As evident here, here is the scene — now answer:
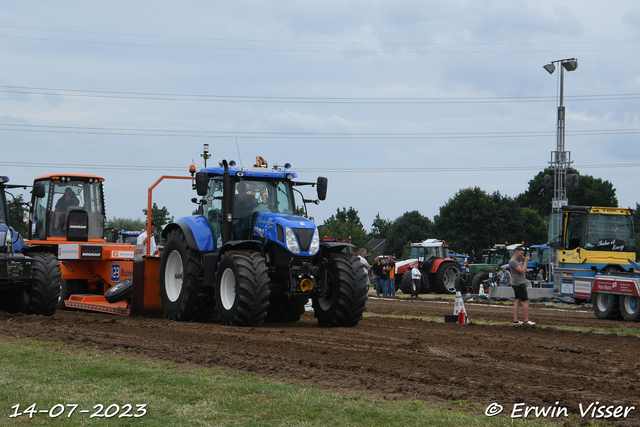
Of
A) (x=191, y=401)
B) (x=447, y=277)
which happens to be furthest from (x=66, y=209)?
(x=447, y=277)

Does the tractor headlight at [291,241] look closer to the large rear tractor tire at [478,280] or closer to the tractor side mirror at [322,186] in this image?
the tractor side mirror at [322,186]

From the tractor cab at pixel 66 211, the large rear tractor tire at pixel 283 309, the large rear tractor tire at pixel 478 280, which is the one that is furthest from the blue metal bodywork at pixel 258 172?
the large rear tractor tire at pixel 478 280

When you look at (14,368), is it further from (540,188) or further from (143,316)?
(540,188)

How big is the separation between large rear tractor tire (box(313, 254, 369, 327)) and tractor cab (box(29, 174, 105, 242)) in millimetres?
6552

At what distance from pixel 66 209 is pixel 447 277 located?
19.6m

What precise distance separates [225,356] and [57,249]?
317 inches

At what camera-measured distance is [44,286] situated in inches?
509

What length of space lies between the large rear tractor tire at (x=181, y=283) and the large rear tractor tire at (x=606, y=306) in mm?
9649

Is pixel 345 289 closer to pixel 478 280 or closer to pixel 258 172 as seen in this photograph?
pixel 258 172

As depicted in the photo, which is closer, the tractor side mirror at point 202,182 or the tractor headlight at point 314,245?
the tractor headlight at point 314,245

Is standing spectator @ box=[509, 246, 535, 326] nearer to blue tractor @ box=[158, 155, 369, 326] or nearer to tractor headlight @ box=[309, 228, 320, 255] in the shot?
blue tractor @ box=[158, 155, 369, 326]

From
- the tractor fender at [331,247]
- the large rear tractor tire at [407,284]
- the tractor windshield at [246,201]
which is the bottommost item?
the large rear tractor tire at [407,284]

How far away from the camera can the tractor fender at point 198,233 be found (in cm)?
1291

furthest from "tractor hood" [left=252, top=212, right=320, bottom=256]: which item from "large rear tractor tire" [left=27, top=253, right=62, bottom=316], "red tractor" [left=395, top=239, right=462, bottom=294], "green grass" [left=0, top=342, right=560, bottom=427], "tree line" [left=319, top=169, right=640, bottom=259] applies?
"tree line" [left=319, top=169, right=640, bottom=259]
